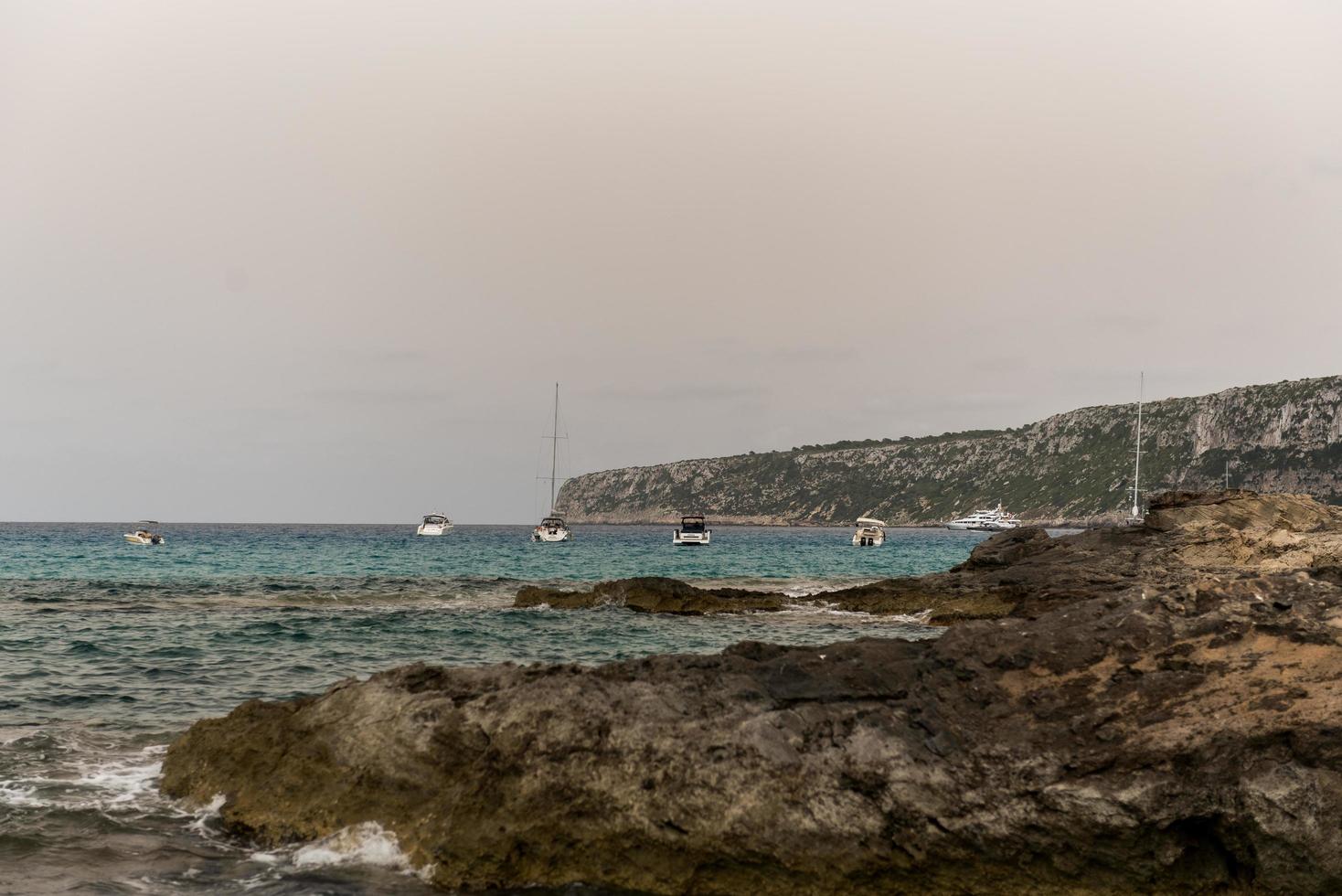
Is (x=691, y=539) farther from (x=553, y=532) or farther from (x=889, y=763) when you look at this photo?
(x=889, y=763)

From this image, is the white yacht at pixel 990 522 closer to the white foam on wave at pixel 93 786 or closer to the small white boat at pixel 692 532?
the small white boat at pixel 692 532

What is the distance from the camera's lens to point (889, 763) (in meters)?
8.77

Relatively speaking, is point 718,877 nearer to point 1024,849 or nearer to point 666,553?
point 1024,849

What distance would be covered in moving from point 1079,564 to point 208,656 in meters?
26.7

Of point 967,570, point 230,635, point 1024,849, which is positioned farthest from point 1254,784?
point 967,570

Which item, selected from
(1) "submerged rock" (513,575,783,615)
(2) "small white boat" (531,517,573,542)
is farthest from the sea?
(2) "small white boat" (531,517,573,542)

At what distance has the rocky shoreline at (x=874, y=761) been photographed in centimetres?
824

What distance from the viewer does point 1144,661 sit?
30.6ft

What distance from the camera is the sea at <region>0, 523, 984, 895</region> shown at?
9.51 m

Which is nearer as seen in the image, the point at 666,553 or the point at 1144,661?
the point at 1144,661

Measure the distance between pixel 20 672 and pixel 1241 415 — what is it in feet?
620

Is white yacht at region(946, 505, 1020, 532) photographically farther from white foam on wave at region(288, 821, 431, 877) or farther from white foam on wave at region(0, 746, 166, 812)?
white foam on wave at region(288, 821, 431, 877)

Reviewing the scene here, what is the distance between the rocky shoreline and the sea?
2.26ft

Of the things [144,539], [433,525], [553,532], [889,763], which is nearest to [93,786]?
[889,763]
